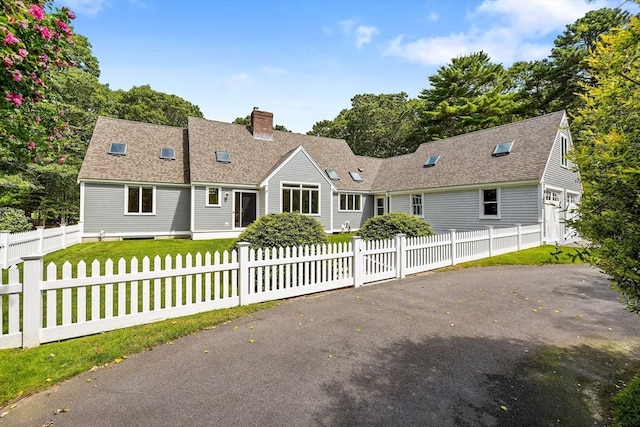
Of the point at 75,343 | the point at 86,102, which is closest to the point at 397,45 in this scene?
the point at 75,343

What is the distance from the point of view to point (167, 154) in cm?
1769

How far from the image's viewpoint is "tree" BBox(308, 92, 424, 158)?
37.2 metres

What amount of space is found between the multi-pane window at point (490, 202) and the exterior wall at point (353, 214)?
Result: 811cm

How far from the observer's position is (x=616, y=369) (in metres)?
3.58

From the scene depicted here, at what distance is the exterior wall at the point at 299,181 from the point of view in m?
17.3

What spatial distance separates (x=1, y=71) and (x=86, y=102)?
30253mm

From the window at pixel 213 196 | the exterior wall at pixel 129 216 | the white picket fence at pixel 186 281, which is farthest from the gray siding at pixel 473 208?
the exterior wall at pixel 129 216

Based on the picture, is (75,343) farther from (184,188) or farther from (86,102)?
(86,102)

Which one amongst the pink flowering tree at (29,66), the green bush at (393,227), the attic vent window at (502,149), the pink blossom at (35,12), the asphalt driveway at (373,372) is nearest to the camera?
the asphalt driveway at (373,372)

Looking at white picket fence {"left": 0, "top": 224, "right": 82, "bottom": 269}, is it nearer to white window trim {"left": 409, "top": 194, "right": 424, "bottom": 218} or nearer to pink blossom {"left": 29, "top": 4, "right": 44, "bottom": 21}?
pink blossom {"left": 29, "top": 4, "right": 44, "bottom": 21}

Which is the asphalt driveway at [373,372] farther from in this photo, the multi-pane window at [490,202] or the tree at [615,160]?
the multi-pane window at [490,202]

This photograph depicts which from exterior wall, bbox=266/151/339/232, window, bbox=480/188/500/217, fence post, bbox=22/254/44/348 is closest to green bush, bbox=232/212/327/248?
fence post, bbox=22/254/44/348

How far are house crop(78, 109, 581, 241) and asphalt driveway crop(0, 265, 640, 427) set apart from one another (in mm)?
11228

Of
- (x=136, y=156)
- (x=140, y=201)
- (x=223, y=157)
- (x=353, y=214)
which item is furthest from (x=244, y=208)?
(x=353, y=214)
